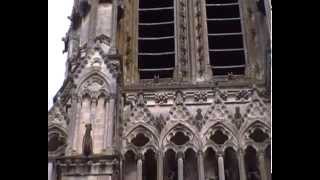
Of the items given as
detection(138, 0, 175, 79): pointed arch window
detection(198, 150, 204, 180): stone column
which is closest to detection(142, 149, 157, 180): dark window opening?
detection(198, 150, 204, 180): stone column

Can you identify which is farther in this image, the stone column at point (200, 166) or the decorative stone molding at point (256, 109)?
the decorative stone molding at point (256, 109)

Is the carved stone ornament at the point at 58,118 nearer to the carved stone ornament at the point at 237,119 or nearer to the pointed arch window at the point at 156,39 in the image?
the pointed arch window at the point at 156,39

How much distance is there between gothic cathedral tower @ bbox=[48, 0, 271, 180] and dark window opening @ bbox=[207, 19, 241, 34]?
3cm

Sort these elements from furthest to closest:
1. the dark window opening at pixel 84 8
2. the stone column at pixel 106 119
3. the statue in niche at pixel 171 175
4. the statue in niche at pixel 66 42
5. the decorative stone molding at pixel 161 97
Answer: the statue in niche at pixel 66 42 < the dark window opening at pixel 84 8 < the decorative stone molding at pixel 161 97 < the statue in niche at pixel 171 175 < the stone column at pixel 106 119

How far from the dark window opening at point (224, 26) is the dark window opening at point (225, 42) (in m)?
0.36

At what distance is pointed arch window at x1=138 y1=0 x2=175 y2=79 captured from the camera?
20516 millimetres

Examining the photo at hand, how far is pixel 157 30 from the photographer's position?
22.0m

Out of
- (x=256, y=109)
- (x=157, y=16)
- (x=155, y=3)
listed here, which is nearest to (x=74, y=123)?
(x=256, y=109)

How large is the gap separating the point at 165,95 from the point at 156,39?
3263 millimetres

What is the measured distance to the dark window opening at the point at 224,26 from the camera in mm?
21797

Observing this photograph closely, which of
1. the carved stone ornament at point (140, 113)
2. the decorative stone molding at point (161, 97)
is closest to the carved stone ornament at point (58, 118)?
the carved stone ornament at point (140, 113)

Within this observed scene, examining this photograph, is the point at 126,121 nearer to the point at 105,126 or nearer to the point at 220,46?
the point at 105,126

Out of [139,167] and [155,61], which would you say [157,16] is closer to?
[155,61]
